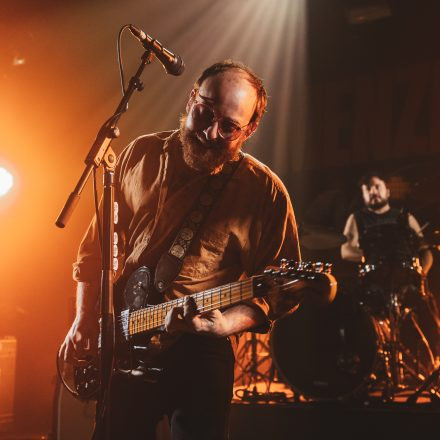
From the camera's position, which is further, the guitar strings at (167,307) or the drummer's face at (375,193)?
the drummer's face at (375,193)

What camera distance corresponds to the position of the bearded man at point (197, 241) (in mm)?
2111

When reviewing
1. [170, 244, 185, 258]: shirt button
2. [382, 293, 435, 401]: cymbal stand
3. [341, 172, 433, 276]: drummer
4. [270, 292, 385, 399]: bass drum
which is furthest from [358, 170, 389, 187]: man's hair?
[170, 244, 185, 258]: shirt button

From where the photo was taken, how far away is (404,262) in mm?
5184

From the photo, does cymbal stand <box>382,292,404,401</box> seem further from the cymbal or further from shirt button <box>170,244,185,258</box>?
shirt button <box>170,244,185,258</box>

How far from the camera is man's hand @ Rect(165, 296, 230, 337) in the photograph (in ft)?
6.64

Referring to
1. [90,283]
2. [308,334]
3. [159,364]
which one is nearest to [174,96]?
[308,334]

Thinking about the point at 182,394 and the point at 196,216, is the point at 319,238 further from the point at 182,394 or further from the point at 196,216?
the point at 182,394

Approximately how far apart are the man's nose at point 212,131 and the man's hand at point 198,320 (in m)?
0.71

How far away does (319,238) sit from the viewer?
6.30m

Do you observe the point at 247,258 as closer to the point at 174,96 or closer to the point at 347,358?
the point at 347,358

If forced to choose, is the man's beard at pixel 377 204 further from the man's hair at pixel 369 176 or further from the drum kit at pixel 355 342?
the drum kit at pixel 355 342

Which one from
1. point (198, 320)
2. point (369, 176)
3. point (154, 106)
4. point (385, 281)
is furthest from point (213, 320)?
point (369, 176)

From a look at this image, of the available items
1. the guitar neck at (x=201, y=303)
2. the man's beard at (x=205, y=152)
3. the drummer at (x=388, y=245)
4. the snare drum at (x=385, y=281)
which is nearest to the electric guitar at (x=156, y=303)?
the guitar neck at (x=201, y=303)

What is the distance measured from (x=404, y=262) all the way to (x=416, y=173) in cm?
174
